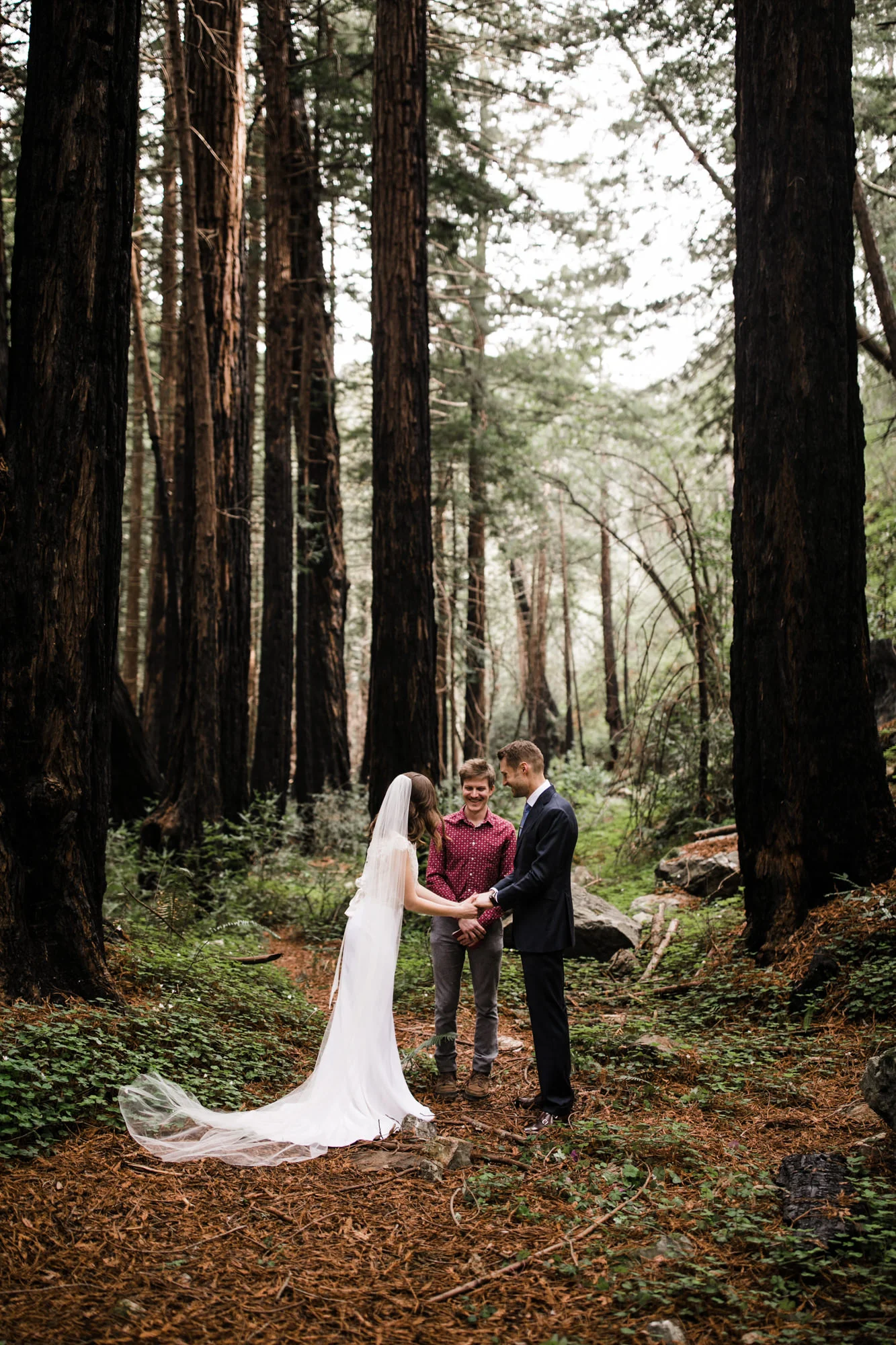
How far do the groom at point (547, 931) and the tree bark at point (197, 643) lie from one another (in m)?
6.64

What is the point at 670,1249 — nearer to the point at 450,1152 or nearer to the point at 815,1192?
the point at 815,1192

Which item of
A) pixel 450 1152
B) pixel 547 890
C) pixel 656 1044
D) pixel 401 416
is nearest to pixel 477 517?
pixel 401 416

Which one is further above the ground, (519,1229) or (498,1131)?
(519,1229)

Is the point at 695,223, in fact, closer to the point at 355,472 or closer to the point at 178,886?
the point at 355,472

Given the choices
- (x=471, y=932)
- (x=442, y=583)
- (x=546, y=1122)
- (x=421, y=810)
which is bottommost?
(x=546, y=1122)

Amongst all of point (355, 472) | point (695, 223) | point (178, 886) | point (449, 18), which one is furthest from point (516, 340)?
point (178, 886)

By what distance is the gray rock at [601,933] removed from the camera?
9.23 meters

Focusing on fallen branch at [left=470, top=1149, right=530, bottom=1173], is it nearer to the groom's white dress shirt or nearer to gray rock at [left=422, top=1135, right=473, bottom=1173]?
gray rock at [left=422, top=1135, right=473, bottom=1173]

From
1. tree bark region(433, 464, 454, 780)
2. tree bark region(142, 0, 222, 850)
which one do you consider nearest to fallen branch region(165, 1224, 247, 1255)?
tree bark region(142, 0, 222, 850)

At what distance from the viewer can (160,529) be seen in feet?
64.0

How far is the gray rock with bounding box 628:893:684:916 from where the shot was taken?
1043cm

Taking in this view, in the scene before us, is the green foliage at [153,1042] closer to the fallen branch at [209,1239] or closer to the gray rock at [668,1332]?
the fallen branch at [209,1239]

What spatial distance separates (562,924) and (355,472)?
64.2ft

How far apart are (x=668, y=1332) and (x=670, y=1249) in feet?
1.93
